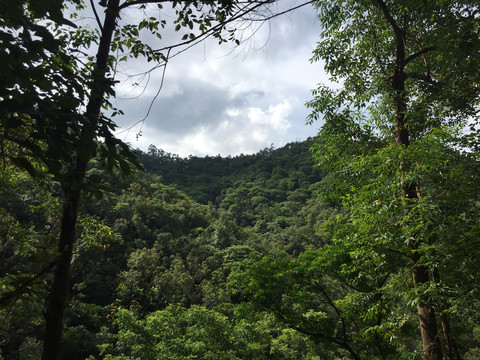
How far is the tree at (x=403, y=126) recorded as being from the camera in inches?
139

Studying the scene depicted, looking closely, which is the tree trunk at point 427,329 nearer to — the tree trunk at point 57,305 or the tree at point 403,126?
the tree at point 403,126

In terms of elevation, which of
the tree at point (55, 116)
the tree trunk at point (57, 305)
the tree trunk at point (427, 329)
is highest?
the tree at point (55, 116)

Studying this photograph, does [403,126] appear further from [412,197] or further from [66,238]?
[66,238]

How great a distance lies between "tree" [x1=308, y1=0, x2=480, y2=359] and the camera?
354cm

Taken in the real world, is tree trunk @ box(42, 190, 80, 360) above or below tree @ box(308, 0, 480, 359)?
below

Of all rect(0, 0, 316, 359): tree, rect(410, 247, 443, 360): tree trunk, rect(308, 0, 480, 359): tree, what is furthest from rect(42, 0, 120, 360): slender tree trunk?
rect(410, 247, 443, 360): tree trunk

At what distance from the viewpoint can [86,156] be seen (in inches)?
51.9

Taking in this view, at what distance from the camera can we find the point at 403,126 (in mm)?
4910

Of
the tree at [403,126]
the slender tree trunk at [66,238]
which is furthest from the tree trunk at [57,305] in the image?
the tree at [403,126]

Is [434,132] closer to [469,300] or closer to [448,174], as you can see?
[448,174]

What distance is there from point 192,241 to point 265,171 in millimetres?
50192

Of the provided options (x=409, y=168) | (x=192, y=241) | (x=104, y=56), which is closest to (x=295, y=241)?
(x=192, y=241)

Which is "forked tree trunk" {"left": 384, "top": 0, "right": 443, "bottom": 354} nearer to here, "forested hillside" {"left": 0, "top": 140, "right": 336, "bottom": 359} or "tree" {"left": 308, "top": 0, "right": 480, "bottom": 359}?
"tree" {"left": 308, "top": 0, "right": 480, "bottom": 359}

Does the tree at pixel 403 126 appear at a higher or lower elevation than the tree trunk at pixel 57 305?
higher
